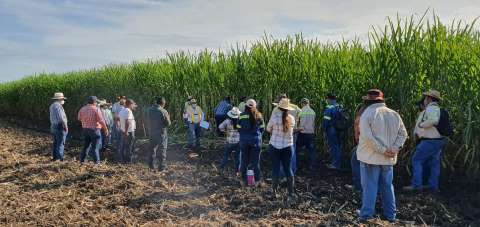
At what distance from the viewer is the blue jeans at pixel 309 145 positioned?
10484mm

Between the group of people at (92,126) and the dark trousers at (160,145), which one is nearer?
the dark trousers at (160,145)

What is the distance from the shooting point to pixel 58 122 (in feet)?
37.7

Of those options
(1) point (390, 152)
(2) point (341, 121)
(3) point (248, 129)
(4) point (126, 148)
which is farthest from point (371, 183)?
(4) point (126, 148)

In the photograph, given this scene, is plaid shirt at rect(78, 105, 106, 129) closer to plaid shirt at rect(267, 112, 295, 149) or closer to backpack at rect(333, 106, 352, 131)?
plaid shirt at rect(267, 112, 295, 149)

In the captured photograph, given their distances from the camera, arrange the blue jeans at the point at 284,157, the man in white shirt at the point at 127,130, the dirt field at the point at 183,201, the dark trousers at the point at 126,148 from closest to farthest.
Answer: the dirt field at the point at 183,201
the blue jeans at the point at 284,157
the man in white shirt at the point at 127,130
the dark trousers at the point at 126,148

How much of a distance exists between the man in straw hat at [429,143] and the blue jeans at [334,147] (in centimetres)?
190

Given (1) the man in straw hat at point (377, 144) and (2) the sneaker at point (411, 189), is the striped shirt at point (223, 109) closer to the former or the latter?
(2) the sneaker at point (411, 189)

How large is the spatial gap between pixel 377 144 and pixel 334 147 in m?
4.25

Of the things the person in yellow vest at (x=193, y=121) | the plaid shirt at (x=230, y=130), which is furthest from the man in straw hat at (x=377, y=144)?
the person in yellow vest at (x=193, y=121)

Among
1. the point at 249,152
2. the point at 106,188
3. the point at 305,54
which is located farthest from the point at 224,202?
the point at 305,54

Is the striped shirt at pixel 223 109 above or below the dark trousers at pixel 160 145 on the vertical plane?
above

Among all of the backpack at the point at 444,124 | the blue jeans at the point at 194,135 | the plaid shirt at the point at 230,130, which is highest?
the backpack at the point at 444,124

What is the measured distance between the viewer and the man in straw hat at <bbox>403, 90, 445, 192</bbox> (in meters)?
8.14

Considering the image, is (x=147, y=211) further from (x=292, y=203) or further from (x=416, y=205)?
(x=416, y=205)
